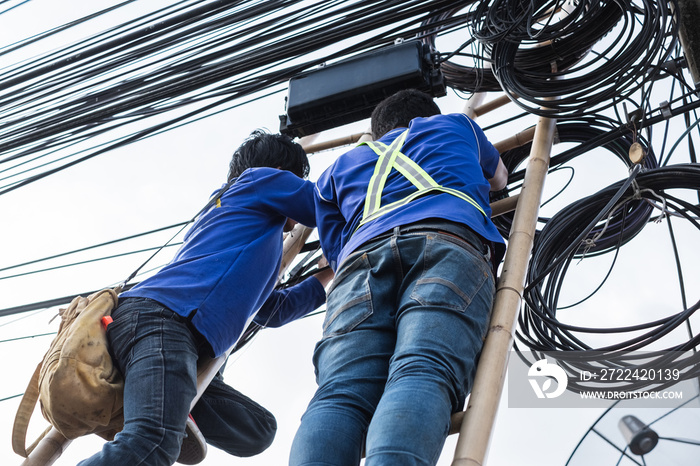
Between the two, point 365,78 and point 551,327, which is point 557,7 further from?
point 551,327

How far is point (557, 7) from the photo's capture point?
345cm

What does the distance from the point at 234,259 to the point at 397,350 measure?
0.97 metres

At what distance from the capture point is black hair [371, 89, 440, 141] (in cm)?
311

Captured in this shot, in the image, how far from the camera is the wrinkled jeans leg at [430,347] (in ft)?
5.96

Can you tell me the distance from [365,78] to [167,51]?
1.02m

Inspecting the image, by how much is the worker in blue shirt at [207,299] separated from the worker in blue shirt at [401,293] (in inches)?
11.8

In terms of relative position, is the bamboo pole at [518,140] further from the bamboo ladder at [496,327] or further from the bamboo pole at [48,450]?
the bamboo pole at [48,450]

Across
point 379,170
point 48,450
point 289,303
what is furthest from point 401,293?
point 48,450

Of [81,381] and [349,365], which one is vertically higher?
[349,365]

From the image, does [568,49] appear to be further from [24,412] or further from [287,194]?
[24,412]

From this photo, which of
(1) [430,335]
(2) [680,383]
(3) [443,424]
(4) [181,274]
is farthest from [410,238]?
(2) [680,383]

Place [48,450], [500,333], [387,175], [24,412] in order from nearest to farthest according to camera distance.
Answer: [500,333], [387,175], [24,412], [48,450]

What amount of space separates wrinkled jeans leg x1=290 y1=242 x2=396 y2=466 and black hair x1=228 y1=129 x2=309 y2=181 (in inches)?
41.6

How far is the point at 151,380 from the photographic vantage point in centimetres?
246
